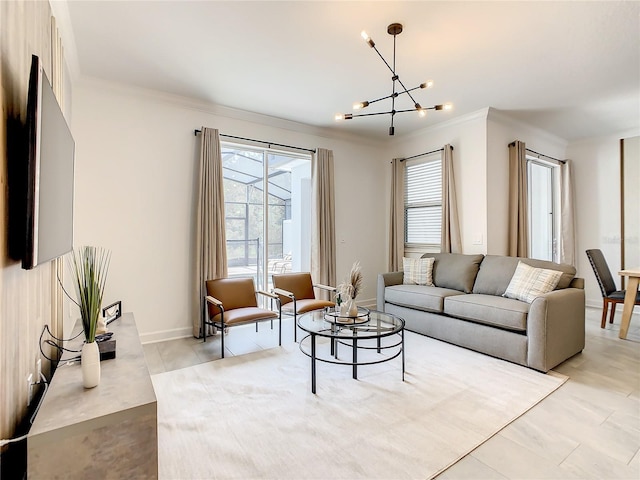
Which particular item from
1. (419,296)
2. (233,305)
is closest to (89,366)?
(233,305)

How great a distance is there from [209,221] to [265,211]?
0.90 m

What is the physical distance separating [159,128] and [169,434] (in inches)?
125

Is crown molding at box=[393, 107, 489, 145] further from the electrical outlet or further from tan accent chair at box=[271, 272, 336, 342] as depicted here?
the electrical outlet

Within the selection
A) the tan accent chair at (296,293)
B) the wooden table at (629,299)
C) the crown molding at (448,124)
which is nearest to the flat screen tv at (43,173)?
the tan accent chair at (296,293)

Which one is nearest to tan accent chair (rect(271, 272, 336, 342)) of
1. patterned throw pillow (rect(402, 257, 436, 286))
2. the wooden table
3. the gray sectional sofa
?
the gray sectional sofa

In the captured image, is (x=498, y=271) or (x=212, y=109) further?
(x=212, y=109)

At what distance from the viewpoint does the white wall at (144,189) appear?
3.41 m

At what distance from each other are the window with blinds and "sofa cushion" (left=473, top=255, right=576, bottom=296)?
3.67 ft

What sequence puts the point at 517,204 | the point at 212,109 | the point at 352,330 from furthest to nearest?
the point at 517,204
the point at 212,109
the point at 352,330

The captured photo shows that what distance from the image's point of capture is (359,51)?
290cm

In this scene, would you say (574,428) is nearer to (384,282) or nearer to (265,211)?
(384,282)

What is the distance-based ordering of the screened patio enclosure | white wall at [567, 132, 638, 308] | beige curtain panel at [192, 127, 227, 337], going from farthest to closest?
white wall at [567, 132, 638, 308], the screened patio enclosure, beige curtain panel at [192, 127, 227, 337]

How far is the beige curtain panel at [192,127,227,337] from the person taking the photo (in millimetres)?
3889

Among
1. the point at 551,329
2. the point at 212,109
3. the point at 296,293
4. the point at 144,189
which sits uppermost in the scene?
the point at 212,109
